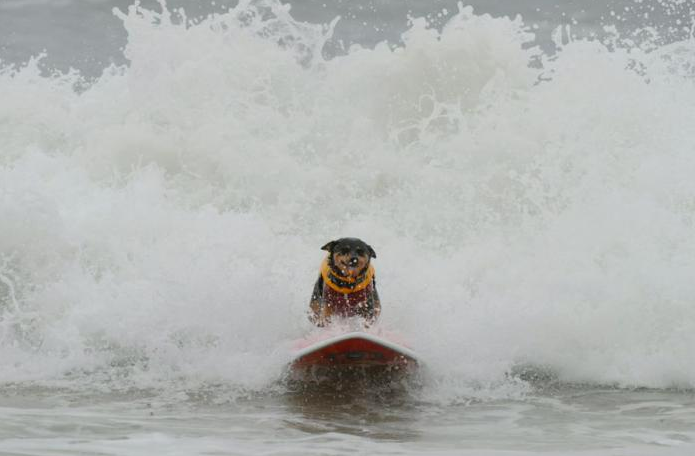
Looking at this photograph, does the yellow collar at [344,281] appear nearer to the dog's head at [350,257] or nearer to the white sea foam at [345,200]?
the dog's head at [350,257]

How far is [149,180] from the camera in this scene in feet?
42.0

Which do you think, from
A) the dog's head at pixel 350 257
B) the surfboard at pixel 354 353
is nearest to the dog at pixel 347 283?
the dog's head at pixel 350 257

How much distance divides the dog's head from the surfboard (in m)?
0.61

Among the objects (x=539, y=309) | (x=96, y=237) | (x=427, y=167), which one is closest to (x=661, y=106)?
(x=427, y=167)

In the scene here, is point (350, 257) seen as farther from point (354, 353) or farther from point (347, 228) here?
point (347, 228)

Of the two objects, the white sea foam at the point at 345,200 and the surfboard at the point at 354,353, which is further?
the white sea foam at the point at 345,200

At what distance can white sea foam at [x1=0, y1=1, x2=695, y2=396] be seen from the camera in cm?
773

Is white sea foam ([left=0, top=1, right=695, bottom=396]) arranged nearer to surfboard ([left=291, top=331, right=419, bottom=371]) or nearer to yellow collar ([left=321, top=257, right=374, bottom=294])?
surfboard ([left=291, top=331, right=419, bottom=371])

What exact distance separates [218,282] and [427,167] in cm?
504

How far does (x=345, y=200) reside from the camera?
12812 mm

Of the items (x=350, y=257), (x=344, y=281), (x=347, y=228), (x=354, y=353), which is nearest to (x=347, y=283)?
(x=344, y=281)

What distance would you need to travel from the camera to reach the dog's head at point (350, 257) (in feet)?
22.7

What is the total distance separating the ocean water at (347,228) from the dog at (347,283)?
47 cm

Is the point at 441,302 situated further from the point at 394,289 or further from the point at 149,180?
the point at 149,180
